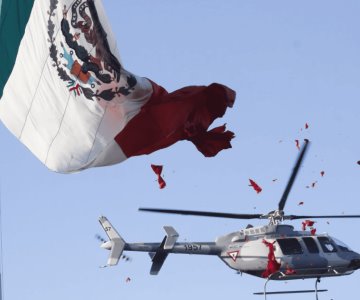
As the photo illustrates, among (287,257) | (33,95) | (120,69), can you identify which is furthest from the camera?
(287,257)

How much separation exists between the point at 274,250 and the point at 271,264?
0.99 meters

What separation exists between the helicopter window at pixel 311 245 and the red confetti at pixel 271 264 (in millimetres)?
1596

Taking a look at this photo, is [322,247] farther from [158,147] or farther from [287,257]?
[158,147]

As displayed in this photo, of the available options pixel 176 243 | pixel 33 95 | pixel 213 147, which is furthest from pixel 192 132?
pixel 176 243

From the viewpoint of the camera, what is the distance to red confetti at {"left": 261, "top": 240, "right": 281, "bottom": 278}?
51.9 meters

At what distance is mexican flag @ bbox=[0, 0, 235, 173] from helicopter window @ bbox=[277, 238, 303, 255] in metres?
25.1

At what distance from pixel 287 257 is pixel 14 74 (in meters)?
26.0

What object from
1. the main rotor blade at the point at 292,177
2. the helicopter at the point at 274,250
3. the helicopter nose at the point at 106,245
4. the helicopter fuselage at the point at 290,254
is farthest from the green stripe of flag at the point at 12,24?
the helicopter nose at the point at 106,245

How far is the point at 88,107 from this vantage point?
2750cm

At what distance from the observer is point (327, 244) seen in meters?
53.7

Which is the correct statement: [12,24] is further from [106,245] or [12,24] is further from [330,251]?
[106,245]

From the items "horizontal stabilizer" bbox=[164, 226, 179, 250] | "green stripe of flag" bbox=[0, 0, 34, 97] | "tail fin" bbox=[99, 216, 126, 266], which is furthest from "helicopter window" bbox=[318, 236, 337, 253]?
"green stripe of flag" bbox=[0, 0, 34, 97]

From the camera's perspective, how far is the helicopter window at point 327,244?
53.3m

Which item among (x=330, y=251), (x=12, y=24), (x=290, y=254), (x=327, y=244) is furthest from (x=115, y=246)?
(x=12, y=24)
